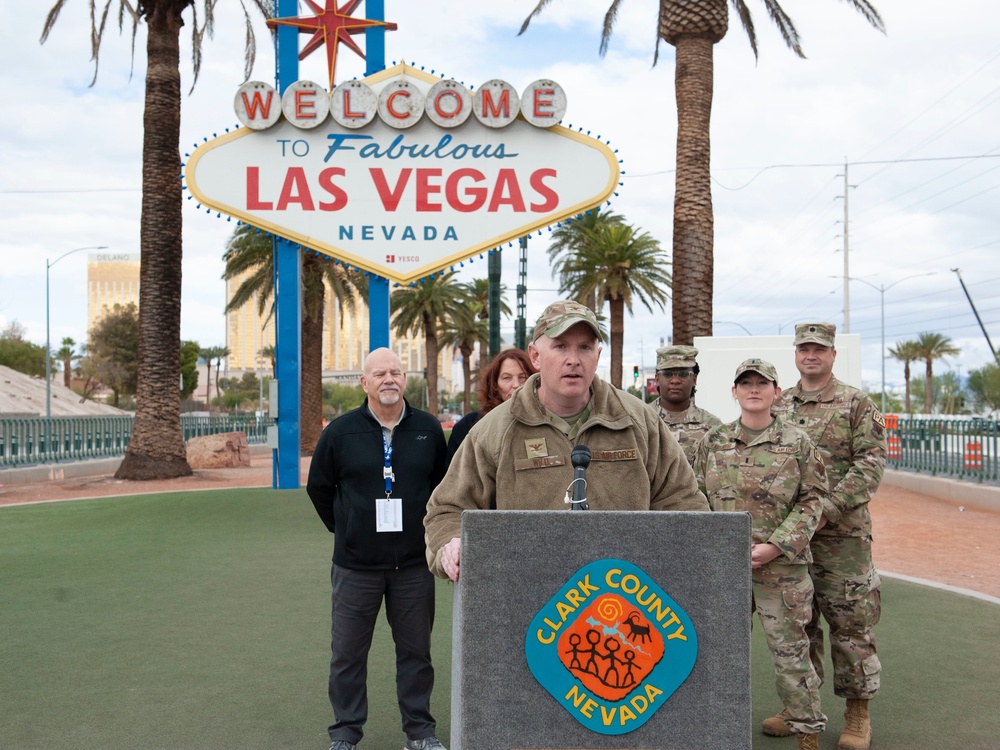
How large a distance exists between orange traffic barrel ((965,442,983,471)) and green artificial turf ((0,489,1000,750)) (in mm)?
9406

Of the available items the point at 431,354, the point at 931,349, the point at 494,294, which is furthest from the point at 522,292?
the point at 931,349

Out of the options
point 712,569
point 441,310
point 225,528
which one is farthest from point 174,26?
point 441,310

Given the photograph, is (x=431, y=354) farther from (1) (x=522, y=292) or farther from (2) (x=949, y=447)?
(2) (x=949, y=447)

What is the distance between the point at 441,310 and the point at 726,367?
37.5m

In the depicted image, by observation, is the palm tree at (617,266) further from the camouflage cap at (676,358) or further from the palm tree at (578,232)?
the camouflage cap at (676,358)

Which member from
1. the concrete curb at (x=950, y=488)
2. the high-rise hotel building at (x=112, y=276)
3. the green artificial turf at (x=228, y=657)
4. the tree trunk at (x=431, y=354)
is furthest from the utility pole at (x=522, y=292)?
the high-rise hotel building at (x=112, y=276)

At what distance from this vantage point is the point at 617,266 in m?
39.2

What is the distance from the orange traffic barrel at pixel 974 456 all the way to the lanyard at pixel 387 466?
15279 millimetres

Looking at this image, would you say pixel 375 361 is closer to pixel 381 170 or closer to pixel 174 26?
pixel 381 170

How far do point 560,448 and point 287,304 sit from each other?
493 inches

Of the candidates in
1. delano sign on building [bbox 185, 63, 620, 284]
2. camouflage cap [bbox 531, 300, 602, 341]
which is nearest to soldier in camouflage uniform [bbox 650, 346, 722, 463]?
camouflage cap [bbox 531, 300, 602, 341]

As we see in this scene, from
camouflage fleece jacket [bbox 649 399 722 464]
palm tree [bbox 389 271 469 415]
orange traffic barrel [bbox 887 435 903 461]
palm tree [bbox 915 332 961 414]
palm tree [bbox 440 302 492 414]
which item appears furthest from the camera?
palm tree [bbox 915 332 961 414]

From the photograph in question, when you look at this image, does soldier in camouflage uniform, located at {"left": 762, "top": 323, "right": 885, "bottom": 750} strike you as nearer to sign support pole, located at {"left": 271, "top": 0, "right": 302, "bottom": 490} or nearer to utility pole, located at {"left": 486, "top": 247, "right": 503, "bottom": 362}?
sign support pole, located at {"left": 271, "top": 0, "right": 302, "bottom": 490}

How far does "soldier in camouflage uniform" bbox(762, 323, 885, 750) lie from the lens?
15.9 feet
